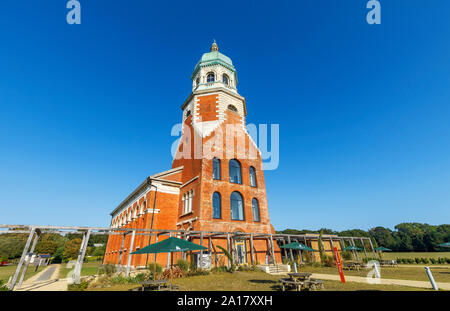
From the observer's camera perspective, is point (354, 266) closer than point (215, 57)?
Yes

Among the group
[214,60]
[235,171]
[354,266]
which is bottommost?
[354,266]

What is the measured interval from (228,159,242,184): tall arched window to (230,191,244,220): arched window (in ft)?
4.90

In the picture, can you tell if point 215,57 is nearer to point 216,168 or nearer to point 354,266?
point 216,168

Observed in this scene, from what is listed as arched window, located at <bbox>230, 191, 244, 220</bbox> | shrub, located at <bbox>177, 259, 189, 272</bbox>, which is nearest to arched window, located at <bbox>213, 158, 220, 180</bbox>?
arched window, located at <bbox>230, 191, 244, 220</bbox>

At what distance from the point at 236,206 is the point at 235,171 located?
4153 millimetres

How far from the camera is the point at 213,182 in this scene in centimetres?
2167

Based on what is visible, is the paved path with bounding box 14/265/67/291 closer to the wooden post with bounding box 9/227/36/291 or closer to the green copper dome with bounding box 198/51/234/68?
the wooden post with bounding box 9/227/36/291

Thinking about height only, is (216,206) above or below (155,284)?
above

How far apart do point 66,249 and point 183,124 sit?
50.6 m

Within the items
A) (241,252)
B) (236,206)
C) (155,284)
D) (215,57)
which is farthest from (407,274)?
(215,57)

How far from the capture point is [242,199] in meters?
22.9

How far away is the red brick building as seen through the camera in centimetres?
2052

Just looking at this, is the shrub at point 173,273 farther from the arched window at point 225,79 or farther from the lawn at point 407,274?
the arched window at point 225,79

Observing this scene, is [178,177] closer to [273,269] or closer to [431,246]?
[273,269]
